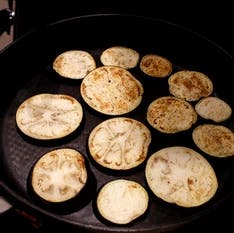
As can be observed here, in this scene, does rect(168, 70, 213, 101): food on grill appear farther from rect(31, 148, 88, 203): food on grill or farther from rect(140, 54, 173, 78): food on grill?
rect(31, 148, 88, 203): food on grill

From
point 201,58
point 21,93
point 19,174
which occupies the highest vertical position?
point 201,58

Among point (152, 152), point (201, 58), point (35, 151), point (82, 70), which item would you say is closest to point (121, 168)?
point (152, 152)

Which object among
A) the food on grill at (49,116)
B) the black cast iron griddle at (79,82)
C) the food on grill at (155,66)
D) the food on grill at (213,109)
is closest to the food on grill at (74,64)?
the black cast iron griddle at (79,82)

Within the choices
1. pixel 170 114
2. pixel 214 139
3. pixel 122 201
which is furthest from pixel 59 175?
pixel 214 139

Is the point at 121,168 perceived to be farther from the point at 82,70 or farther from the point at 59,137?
the point at 82,70

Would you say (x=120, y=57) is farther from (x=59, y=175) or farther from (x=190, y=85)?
(x=59, y=175)

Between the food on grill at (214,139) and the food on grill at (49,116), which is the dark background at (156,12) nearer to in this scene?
the food on grill at (49,116)
